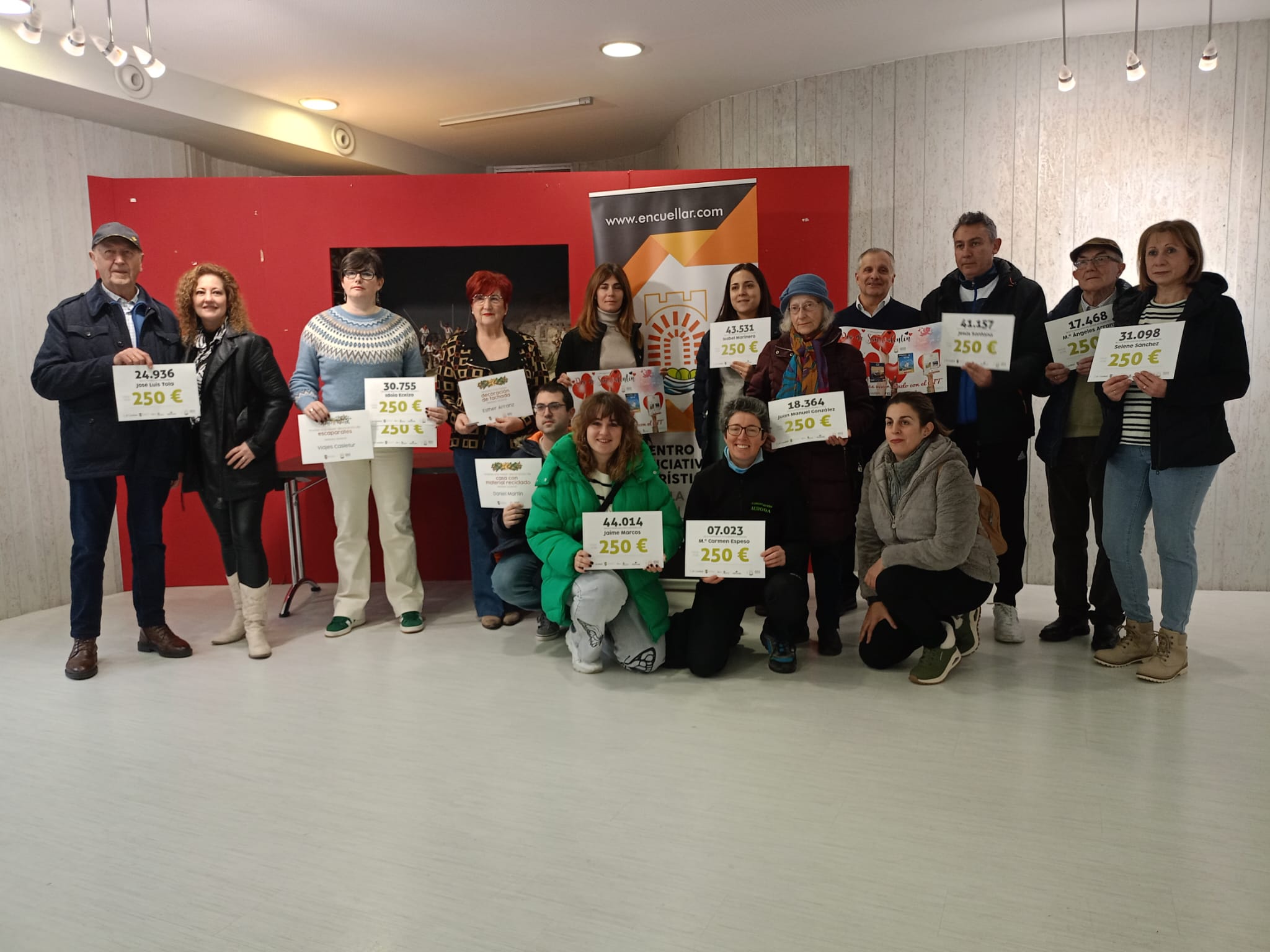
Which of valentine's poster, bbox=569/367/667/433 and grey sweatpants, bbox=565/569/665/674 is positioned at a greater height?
valentine's poster, bbox=569/367/667/433

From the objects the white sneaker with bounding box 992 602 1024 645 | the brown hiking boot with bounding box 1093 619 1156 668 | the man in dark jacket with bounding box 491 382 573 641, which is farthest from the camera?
the man in dark jacket with bounding box 491 382 573 641

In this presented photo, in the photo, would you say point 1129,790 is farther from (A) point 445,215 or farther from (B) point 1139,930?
(A) point 445,215

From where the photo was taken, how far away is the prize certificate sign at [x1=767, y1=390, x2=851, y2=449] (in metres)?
3.51

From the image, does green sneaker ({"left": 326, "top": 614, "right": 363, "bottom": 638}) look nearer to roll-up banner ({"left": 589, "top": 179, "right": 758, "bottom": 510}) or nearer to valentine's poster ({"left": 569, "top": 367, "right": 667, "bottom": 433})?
valentine's poster ({"left": 569, "top": 367, "right": 667, "bottom": 433})

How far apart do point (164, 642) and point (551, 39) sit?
3554mm

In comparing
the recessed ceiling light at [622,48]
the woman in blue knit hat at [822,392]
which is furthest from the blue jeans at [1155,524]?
the recessed ceiling light at [622,48]

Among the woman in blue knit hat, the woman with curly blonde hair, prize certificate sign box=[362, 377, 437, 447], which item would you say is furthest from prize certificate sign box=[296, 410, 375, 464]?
the woman in blue knit hat

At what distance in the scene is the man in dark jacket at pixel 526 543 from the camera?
12.8 ft

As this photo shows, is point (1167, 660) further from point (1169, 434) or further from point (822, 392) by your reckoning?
point (822, 392)

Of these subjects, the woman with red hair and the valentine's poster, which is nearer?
the woman with red hair

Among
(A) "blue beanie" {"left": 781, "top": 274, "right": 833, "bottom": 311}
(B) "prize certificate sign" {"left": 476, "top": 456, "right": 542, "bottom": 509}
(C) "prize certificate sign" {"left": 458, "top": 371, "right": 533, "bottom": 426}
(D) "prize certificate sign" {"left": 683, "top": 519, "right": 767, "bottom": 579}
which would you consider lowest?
(D) "prize certificate sign" {"left": 683, "top": 519, "right": 767, "bottom": 579}

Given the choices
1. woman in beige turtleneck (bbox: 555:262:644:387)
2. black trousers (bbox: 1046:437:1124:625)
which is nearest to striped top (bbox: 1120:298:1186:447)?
black trousers (bbox: 1046:437:1124:625)

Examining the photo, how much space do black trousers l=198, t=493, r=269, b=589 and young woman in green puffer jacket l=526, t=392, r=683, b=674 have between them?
1.28 m

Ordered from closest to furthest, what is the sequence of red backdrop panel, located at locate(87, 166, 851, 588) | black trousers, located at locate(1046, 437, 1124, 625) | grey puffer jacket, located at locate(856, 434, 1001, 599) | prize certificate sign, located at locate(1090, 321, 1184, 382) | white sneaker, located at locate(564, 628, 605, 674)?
prize certificate sign, located at locate(1090, 321, 1184, 382) < grey puffer jacket, located at locate(856, 434, 1001, 599) < white sneaker, located at locate(564, 628, 605, 674) < black trousers, located at locate(1046, 437, 1124, 625) < red backdrop panel, located at locate(87, 166, 851, 588)
